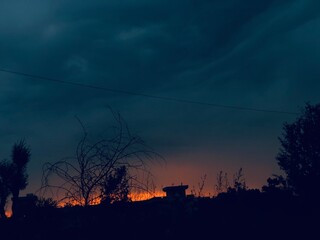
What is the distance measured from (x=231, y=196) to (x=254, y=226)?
226 cm

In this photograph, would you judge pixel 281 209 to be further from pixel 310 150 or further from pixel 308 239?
pixel 310 150

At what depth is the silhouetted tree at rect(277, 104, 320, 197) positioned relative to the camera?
2628 centimetres

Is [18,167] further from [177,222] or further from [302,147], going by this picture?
[302,147]

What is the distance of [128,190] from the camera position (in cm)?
974

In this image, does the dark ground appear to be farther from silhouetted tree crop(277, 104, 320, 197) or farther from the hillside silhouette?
silhouetted tree crop(277, 104, 320, 197)

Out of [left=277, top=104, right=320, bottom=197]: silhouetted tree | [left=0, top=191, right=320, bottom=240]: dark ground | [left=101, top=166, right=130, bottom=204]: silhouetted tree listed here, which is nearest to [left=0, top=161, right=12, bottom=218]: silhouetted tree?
[left=0, top=191, right=320, bottom=240]: dark ground

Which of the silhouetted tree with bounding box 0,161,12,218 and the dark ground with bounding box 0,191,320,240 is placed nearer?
the dark ground with bounding box 0,191,320,240

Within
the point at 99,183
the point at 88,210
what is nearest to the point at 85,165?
the point at 99,183

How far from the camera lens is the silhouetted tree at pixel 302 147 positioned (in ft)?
86.2

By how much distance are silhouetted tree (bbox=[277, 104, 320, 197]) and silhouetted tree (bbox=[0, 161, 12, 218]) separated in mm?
16678

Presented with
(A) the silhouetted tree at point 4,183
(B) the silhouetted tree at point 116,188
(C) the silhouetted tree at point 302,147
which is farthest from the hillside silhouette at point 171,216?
(C) the silhouetted tree at point 302,147

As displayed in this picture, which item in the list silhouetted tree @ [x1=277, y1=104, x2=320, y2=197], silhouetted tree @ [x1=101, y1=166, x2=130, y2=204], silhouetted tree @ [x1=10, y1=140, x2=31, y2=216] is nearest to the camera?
silhouetted tree @ [x1=101, y1=166, x2=130, y2=204]

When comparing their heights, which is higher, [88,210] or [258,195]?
[258,195]

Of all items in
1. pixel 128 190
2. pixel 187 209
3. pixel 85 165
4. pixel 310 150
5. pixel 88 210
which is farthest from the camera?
pixel 310 150
